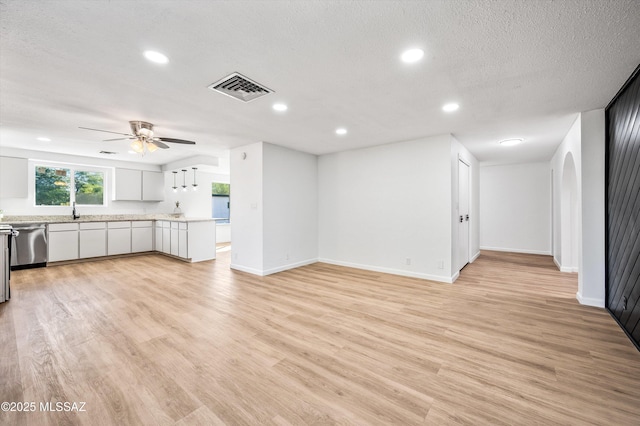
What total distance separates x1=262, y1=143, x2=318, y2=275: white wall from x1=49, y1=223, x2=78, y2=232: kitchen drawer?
4.60 metres

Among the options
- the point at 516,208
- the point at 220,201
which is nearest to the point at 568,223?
the point at 516,208

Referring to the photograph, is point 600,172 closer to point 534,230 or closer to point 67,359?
point 534,230

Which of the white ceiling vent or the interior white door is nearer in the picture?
the white ceiling vent

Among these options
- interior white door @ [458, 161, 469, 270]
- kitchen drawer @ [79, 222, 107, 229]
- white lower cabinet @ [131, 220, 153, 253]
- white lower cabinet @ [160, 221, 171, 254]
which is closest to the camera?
interior white door @ [458, 161, 469, 270]

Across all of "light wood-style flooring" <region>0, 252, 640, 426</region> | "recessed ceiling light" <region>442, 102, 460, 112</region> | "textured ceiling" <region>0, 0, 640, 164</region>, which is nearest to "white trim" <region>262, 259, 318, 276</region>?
"light wood-style flooring" <region>0, 252, 640, 426</region>

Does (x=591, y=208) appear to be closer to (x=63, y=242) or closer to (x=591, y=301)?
(x=591, y=301)

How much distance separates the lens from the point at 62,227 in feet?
18.7

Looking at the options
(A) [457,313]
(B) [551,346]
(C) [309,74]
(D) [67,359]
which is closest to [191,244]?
(D) [67,359]

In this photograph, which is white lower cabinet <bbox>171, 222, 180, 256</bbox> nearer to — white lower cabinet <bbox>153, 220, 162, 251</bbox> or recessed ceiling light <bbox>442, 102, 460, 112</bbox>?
white lower cabinet <bbox>153, 220, 162, 251</bbox>

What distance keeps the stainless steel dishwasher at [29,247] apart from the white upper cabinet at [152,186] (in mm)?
2291

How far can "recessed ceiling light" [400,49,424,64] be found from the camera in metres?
2.00

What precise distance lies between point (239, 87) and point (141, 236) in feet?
20.3

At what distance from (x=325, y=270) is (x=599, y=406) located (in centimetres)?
401

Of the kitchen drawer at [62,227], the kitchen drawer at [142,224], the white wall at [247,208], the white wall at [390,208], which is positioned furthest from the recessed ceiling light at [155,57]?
the kitchen drawer at [142,224]
